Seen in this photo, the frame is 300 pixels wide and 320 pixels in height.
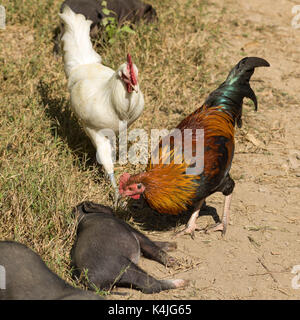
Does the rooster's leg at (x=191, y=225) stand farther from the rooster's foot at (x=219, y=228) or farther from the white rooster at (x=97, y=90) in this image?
the white rooster at (x=97, y=90)

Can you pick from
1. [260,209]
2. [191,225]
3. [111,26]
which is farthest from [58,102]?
[260,209]

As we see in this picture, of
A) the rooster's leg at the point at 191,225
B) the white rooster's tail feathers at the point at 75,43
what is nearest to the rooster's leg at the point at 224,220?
the rooster's leg at the point at 191,225

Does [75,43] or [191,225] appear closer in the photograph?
[191,225]

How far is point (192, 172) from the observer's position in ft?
13.1

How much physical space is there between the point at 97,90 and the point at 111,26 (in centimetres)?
223

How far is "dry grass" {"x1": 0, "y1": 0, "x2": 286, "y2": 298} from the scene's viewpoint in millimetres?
4059

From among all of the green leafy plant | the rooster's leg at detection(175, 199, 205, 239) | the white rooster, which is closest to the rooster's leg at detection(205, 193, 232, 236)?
the rooster's leg at detection(175, 199, 205, 239)

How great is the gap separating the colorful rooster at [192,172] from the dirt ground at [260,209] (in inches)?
10.9

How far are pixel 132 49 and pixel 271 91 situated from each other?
1.93m

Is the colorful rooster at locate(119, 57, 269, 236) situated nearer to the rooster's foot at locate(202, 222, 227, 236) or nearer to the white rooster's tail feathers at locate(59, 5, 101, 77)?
the rooster's foot at locate(202, 222, 227, 236)

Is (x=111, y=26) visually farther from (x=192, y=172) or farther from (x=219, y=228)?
(x=219, y=228)

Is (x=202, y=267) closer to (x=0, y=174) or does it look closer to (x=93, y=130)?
(x=93, y=130)

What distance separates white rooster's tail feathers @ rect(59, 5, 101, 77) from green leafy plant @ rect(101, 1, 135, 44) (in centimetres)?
132
